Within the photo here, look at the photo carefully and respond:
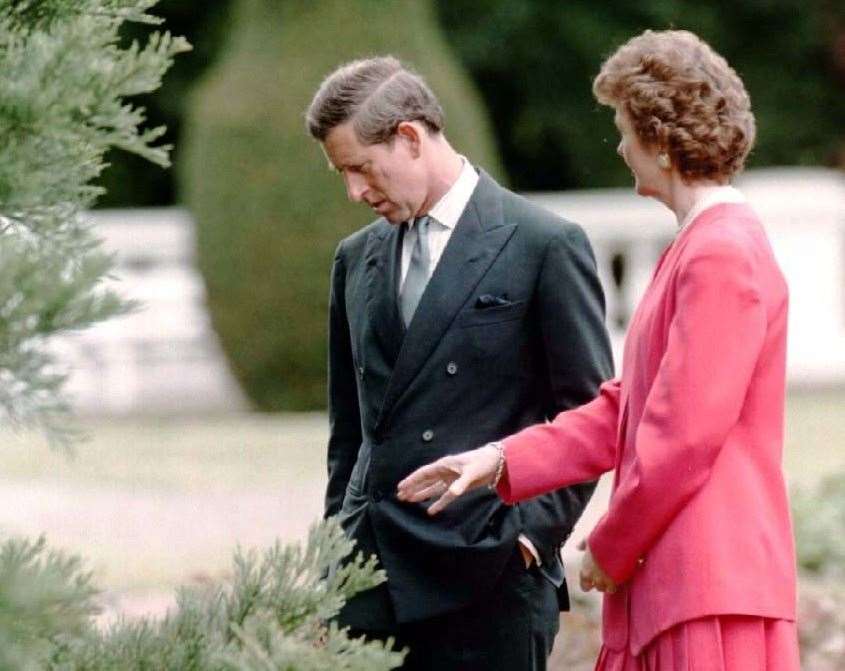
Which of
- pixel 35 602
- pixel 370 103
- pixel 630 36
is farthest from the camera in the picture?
pixel 630 36

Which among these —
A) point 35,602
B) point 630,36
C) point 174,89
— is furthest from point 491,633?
point 174,89

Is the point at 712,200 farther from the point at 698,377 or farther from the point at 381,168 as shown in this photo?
the point at 381,168

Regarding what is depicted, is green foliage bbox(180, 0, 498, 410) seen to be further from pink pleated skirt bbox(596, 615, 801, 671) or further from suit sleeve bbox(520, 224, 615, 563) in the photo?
pink pleated skirt bbox(596, 615, 801, 671)

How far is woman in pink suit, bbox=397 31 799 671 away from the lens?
11.0 ft

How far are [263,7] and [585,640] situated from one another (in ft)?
31.9

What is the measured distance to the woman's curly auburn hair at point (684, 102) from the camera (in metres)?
3.47

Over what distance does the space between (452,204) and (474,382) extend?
0.35 meters

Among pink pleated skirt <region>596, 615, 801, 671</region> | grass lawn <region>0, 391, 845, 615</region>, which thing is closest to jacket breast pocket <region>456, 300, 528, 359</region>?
pink pleated skirt <region>596, 615, 801, 671</region>

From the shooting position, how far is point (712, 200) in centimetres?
351

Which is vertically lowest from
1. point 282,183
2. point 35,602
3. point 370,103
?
point 282,183

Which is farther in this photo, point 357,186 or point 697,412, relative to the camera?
point 357,186

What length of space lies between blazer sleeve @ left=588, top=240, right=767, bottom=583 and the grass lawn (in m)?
3.95

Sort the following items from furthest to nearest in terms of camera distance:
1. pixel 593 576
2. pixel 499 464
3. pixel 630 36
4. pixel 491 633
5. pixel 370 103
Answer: pixel 630 36, pixel 491 633, pixel 370 103, pixel 499 464, pixel 593 576

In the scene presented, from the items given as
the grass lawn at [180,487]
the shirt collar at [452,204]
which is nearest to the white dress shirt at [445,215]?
the shirt collar at [452,204]
